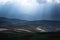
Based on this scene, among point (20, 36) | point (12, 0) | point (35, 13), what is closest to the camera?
point (20, 36)

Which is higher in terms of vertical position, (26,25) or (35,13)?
(35,13)

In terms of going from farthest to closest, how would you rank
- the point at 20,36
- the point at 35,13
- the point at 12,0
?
1. the point at 12,0
2. the point at 35,13
3. the point at 20,36

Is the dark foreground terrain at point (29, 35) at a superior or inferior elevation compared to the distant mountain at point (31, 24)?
inferior

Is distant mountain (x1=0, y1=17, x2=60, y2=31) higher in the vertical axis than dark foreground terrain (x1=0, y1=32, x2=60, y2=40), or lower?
higher

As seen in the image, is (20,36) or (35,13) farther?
(35,13)

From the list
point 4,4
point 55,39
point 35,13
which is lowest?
point 55,39

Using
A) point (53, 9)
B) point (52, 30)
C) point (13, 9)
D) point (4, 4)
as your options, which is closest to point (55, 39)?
point (52, 30)

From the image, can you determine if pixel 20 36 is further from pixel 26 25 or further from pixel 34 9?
pixel 34 9

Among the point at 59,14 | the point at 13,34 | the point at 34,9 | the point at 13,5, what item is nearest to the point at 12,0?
the point at 13,5

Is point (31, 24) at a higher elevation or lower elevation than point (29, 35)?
higher
